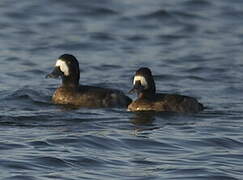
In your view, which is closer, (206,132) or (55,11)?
(206,132)

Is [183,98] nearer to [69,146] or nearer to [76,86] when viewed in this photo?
[76,86]

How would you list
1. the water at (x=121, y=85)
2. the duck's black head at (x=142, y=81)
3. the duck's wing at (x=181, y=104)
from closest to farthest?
the water at (x=121, y=85)
the duck's wing at (x=181, y=104)
the duck's black head at (x=142, y=81)

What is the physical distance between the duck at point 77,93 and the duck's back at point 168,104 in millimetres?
411

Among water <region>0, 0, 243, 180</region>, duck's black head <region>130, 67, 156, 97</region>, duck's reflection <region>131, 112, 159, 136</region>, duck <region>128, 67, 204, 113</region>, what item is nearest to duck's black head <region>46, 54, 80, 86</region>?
water <region>0, 0, 243, 180</region>

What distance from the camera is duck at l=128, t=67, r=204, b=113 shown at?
755 inches

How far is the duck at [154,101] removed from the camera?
63.0 feet

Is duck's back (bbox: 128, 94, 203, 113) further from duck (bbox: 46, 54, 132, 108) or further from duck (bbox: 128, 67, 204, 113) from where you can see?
duck (bbox: 46, 54, 132, 108)

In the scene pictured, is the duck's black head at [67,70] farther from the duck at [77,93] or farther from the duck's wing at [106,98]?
the duck's wing at [106,98]

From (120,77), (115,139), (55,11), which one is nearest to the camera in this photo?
(115,139)

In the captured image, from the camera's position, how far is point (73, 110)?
64.2ft

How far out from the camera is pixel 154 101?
1948cm

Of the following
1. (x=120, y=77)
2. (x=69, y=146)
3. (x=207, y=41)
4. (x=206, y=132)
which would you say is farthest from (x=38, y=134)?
(x=207, y=41)

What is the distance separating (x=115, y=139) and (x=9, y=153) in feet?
6.45

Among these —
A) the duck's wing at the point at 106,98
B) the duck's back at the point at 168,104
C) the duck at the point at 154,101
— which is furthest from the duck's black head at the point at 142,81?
the duck's wing at the point at 106,98
